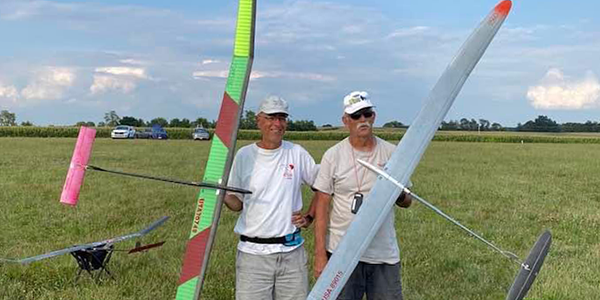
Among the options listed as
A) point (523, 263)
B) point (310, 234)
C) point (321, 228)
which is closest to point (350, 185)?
point (321, 228)

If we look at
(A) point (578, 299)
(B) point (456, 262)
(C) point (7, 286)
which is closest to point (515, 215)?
(B) point (456, 262)

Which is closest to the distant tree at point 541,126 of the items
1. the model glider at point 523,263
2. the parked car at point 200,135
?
the parked car at point 200,135

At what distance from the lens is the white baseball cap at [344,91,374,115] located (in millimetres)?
3262

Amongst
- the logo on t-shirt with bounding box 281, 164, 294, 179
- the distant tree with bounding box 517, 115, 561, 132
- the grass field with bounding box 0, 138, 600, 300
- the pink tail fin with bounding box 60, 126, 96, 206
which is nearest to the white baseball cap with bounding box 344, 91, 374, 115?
the logo on t-shirt with bounding box 281, 164, 294, 179

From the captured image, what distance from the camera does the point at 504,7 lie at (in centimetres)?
303

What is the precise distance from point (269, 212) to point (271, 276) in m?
0.44

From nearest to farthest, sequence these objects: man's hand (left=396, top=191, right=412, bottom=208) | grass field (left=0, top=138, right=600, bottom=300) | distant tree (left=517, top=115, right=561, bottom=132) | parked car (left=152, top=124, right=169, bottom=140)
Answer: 1. man's hand (left=396, top=191, right=412, bottom=208)
2. grass field (left=0, top=138, right=600, bottom=300)
3. parked car (left=152, top=124, right=169, bottom=140)
4. distant tree (left=517, top=115, right=561, bottom=132)

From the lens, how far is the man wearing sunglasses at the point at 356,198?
10.8 ft

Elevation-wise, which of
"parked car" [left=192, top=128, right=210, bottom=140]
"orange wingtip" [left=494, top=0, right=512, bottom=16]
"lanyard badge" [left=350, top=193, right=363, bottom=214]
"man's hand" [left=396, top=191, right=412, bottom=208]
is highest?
"orange wingtip" [left=494, top=0, right=512, bottom=16]

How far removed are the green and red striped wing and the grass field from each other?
6.95ft

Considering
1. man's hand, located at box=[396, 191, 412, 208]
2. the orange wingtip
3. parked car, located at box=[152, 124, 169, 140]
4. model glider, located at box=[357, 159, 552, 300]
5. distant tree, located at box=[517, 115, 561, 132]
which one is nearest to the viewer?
the orange wingtip

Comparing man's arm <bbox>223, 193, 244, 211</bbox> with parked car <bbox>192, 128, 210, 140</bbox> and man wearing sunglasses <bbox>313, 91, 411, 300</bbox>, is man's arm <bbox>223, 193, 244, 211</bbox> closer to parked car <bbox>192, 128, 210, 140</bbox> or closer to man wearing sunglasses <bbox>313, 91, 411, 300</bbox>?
man wearing sunglasses <bbox>313, 91, 411, 300</bbox>

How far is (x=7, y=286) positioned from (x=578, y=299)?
6063mm

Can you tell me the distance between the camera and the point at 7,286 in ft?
17.5
